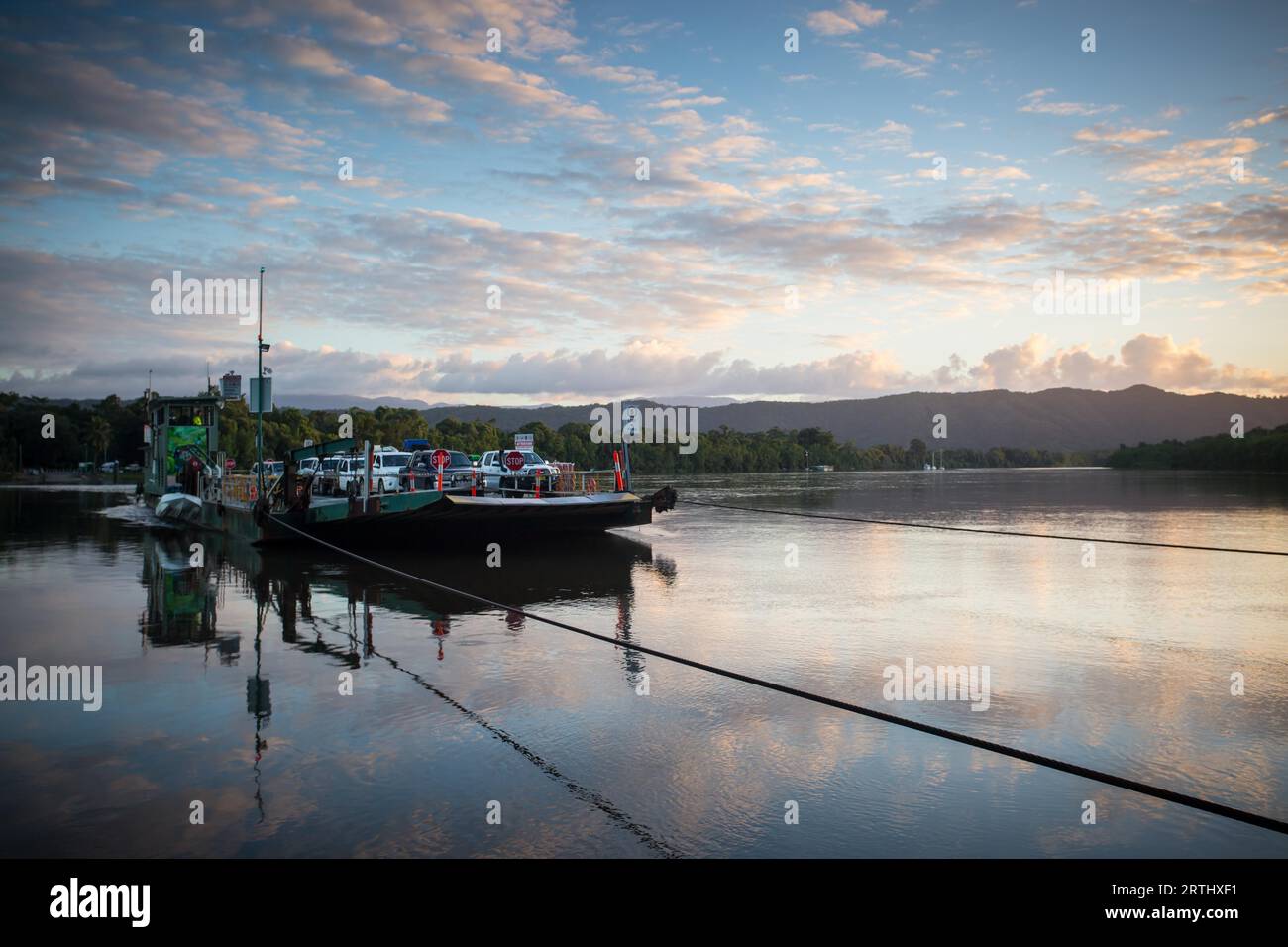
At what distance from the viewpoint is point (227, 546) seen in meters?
33.4

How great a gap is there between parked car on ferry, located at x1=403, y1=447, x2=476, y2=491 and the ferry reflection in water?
5119mm

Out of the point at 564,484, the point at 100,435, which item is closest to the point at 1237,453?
the point at 564,484

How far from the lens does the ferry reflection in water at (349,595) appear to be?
1169 centimetres

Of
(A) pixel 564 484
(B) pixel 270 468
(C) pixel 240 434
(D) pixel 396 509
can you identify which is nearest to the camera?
(D) pixel 396 509

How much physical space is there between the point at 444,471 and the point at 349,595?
16478 mm

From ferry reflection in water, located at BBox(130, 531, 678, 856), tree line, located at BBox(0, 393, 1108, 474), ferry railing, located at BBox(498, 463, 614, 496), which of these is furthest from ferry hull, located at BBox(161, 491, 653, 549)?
tree line, located at BBox(0, 393, 1108, 474)

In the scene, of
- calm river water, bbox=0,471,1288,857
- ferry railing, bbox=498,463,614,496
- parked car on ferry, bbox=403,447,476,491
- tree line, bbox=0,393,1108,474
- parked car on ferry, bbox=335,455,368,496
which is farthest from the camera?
tree line, bbox=0,393,1108,474

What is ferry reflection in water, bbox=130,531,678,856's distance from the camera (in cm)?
1169

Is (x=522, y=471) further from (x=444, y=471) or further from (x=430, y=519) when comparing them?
(x=430, y=519)

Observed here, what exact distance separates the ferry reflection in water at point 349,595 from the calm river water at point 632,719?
0.10 metres

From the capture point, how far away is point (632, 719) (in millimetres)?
9977

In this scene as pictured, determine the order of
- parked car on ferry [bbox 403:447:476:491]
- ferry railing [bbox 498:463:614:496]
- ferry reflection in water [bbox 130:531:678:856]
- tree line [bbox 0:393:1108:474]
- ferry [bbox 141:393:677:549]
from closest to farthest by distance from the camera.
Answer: ferry reflection in water [bbox 130:531:678:856], ferry [bbox 141:393:677:549], ferry railing [bbox 498:463:614:496], parked car on ferry [bbox 403:447:476:491], tree line [bbox 0:393:1108:474]

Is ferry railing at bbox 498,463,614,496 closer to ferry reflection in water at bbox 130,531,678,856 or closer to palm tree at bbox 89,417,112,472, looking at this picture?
ferry reflection in water at bbox 130,531,678,856
